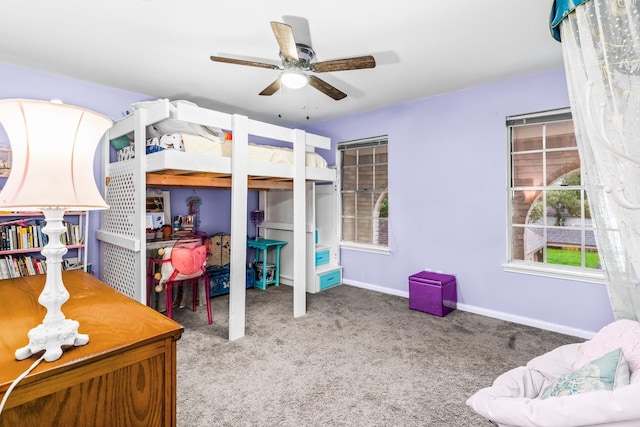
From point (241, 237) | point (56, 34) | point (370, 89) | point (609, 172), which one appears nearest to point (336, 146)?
point (370, 89)

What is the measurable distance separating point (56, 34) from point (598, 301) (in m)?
4.83

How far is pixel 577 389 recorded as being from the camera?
1.30 meters

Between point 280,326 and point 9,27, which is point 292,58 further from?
point 280,326

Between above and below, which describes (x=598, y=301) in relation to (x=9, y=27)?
below

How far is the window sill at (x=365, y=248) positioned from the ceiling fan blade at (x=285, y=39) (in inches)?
107

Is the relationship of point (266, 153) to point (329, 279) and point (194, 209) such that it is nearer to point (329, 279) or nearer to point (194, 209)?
point (194, 209)

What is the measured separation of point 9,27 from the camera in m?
2.28

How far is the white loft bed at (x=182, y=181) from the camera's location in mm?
2479

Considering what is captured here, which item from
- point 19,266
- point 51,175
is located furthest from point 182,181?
point 51,175

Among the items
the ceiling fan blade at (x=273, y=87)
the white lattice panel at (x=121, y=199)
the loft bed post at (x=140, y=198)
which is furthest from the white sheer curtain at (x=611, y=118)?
the white lattice panel at (x=121, y=199)

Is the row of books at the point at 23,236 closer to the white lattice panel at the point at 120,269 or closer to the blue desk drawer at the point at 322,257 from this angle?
the white lattice panel at the point at 120,269

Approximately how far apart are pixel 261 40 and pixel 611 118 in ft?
7.28

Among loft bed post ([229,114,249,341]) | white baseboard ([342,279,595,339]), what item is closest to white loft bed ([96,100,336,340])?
loft bed post ([229,114,249,341])

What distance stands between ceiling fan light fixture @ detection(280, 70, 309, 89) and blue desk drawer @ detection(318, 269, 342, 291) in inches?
101
